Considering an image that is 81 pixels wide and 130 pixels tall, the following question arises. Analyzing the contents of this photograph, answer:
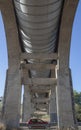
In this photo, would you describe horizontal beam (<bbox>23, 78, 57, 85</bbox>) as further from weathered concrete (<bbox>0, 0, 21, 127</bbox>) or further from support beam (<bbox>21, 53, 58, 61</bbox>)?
support beam (<bbox>21, 53, 58, 61</bbox>)

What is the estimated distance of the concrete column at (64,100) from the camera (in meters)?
22.7

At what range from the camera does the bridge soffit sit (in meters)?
20.5

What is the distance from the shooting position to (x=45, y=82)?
26125mm

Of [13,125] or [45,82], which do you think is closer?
[13,125]

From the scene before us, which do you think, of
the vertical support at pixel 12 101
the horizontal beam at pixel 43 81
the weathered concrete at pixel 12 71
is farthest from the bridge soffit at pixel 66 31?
the vertical support at pixel 12 101

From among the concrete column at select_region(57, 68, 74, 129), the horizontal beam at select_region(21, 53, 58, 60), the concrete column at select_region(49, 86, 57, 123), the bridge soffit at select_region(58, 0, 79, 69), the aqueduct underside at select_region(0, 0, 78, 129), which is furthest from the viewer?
the concrete column at select_region(49, 86, 57, 123)

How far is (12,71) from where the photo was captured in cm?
2494

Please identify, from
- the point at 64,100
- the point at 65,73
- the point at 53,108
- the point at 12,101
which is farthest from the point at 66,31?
the point at 53,108

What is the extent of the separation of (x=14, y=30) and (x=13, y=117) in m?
10.3

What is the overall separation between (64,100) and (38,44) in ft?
25.6

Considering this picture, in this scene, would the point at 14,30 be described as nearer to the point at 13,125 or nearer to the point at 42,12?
the point at 42,12

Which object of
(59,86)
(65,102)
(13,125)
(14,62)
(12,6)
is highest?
(12,6)

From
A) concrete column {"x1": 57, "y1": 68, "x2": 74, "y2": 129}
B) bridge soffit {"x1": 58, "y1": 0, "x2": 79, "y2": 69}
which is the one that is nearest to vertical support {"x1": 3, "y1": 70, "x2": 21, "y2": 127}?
concrete column {"x1": 57, "y1": 68, "x2": 74, "y2": 129}

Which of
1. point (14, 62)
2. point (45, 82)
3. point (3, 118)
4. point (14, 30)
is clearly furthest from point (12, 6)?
point (3, 118)
